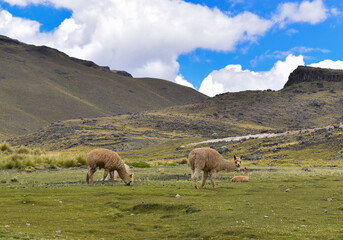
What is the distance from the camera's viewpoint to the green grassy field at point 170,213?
31.6 ft

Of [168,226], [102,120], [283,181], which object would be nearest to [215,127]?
[102,120]

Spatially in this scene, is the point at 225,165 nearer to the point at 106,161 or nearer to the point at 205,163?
the point at 205,163

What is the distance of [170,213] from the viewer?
13.1 meters

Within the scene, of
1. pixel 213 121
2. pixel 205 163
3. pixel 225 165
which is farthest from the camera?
pixel 213 121

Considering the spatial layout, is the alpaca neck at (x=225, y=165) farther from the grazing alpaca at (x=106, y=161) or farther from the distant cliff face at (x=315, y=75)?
the distant cliff face at (x=315, y=75)

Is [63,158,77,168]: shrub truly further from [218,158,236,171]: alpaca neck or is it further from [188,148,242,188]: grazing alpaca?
[218,158,236,171]: alpaca neck

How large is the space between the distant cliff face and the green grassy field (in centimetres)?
13744

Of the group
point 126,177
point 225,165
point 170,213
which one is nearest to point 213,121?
point 225,165

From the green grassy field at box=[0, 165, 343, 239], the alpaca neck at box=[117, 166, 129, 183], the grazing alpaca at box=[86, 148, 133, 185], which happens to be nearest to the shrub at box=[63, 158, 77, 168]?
the grazing alpaca at box=[86, 148, 133, 185]

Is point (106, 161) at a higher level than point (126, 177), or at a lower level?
higher

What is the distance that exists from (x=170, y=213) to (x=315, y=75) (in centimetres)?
14739

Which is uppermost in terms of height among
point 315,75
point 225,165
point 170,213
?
point 315,75

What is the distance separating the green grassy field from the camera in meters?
9.64

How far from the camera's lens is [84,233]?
33.0ft
